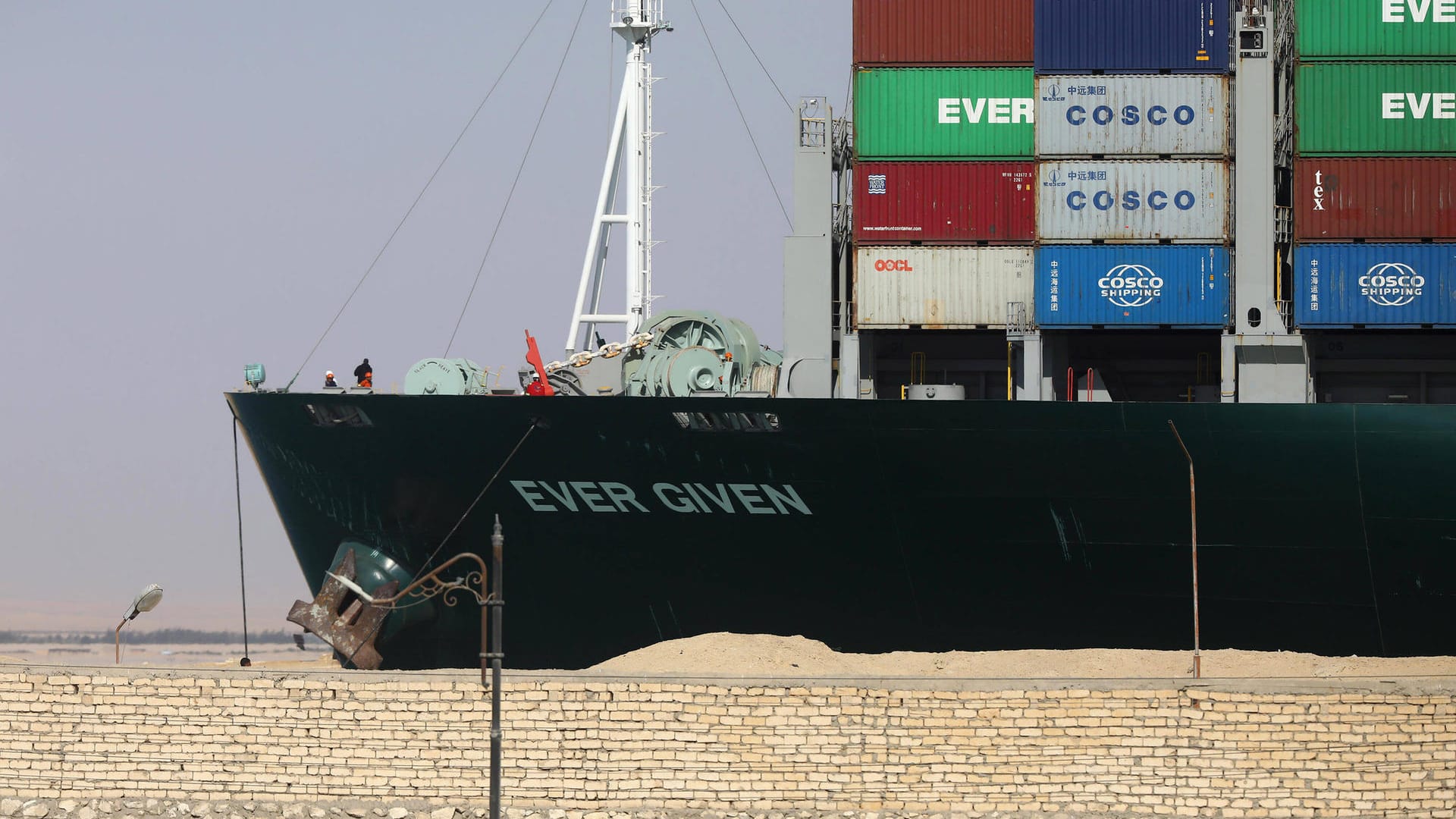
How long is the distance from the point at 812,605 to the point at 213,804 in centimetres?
1113

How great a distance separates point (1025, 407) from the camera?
27.5 metres

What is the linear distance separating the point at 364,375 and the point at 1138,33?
15800 millimetres

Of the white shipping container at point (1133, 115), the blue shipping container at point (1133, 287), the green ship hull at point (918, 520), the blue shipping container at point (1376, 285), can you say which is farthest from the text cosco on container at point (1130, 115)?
the green ship hull at point (918, 520)

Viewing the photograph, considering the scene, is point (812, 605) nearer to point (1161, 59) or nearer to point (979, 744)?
point (979, 744)

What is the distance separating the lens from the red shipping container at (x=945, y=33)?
3034cm

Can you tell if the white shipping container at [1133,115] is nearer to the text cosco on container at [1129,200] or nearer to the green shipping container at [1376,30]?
the text cosco on container at [1129,200]

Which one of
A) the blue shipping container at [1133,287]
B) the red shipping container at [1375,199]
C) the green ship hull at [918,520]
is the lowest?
the green ship hull at [918,520]

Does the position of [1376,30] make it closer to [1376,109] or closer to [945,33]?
[1376,109]

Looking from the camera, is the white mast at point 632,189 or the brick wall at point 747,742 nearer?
the brick wall at point 747,742

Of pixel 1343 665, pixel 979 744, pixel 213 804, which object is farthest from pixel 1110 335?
pixel 213 804

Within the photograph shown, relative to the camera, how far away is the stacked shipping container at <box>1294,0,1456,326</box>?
95.4 feet

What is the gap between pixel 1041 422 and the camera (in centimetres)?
2759

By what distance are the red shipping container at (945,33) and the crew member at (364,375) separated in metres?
10.9

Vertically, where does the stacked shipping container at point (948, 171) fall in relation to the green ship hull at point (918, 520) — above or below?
above
